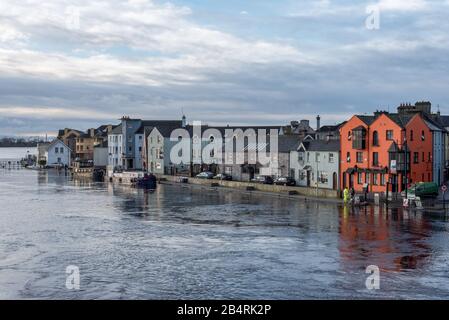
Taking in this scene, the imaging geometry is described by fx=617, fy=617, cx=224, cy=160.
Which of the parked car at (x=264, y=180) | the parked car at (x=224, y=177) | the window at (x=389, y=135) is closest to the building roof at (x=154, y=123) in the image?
the parked car at (x=224, y=177)

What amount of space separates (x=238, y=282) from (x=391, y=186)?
4641 centimetres

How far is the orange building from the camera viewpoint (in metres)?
73.1

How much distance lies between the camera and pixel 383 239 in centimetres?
4472

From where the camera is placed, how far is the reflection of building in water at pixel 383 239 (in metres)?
37.0

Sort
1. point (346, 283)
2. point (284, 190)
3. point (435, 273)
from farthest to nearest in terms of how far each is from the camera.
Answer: point (284, 190)
point (435, 273)
point (346, 283)

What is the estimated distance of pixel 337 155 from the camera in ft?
270

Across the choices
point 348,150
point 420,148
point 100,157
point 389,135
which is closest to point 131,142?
point 100,157

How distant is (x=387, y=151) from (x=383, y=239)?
102 ft

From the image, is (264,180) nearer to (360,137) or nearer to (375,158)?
(360,137)

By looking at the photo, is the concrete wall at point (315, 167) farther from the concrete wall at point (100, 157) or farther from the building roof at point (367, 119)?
the concrete wall at point (100, 157)

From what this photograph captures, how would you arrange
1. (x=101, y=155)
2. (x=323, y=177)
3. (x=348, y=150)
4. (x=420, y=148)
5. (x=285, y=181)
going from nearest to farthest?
(x=420, y=148), (x=348, y=150), (x=323, y=177), (x=285, y=181), (x=101, y=155)
